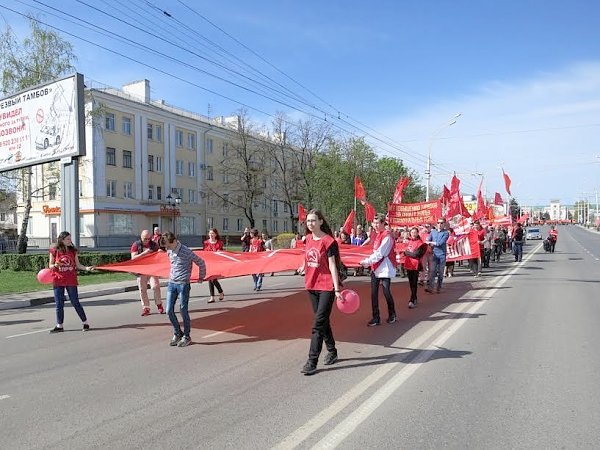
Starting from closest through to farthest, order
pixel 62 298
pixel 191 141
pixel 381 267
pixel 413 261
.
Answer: pixel 62 298, pixel 381 267, pixel 413 261, pixel 191 141

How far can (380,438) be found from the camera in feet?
14.2

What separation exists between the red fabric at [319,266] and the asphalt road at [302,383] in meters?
1.04

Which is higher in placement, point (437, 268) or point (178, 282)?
point (178, 282)

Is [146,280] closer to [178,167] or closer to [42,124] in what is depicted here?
[42,124]

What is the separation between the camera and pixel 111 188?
4941 cm

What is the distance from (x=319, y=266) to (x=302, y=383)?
1.35 metres

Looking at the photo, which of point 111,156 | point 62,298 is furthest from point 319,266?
point 111,156

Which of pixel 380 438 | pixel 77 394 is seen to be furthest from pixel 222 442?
→ pixel 77 394

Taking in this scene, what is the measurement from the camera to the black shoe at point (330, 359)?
6.61 metres

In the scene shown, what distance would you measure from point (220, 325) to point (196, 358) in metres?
2.50

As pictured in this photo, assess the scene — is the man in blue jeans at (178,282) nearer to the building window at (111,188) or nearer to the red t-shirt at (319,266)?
the red t-shirt at (319,266)

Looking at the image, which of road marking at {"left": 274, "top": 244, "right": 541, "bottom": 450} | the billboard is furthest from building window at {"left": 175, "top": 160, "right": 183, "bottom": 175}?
road marking at {"left": 274, "top": 244, "right": 541, "bottom": 450}

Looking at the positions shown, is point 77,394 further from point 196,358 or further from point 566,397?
point 566,397

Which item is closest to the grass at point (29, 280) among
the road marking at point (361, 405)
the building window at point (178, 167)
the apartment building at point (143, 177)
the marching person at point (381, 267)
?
the marching person at point (381, 267)
